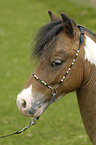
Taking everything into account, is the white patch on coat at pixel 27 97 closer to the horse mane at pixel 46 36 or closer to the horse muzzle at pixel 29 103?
the horse muzzle at pixel 29 103

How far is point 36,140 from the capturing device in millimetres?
5242

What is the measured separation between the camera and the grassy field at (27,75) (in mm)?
5391

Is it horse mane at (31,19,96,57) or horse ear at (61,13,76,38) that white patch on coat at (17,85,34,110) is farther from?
horse ear at (61,13,76,38)

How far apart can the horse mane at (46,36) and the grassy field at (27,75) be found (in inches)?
8.2

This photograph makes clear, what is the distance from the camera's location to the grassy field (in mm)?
5391

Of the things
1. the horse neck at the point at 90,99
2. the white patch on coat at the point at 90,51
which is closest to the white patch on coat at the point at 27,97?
the horse neck at the point at 90,99

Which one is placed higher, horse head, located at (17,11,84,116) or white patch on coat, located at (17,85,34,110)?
horse head, located at (17,11,84,116)

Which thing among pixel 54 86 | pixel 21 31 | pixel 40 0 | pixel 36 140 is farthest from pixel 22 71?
pixel 40 0

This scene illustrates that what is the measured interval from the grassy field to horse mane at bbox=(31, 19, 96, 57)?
0.68 feet

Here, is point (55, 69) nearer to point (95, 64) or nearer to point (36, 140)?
point (95, 64)

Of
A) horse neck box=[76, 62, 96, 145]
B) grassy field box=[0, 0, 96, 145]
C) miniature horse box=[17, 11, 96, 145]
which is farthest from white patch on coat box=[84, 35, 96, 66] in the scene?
grassy field box=[0, 0, 96, 145]

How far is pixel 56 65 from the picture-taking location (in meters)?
2.71

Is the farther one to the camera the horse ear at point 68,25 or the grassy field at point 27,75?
the grassy field at point 27,75

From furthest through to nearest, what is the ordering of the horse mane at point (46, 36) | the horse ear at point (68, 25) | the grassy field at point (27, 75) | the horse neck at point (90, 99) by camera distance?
the grassy field at point (27, 75) < the horse neck at point (90, 99) < the horse mane at point (46, 36) < the horse ear at point (68, 25)
